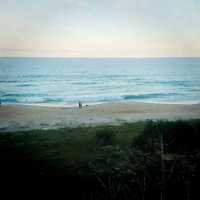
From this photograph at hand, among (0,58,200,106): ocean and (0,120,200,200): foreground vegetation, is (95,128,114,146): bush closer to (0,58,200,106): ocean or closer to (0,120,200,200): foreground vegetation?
(0,120,200,200): foreground vegetation

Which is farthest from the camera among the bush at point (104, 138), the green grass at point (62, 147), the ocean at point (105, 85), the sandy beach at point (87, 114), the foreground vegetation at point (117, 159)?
the ocean at point (105, 85)

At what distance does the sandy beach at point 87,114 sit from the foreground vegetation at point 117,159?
64 cm

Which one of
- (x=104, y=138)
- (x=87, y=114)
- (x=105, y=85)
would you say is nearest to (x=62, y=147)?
(x=104, y=138)

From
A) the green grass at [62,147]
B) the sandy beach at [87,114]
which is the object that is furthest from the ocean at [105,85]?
the green grass at [62,147]

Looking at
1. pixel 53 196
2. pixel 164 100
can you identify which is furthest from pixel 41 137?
pixel 164 100

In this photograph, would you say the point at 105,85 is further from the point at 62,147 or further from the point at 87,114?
the point at 62,147

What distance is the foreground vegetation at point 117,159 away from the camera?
2.58 m

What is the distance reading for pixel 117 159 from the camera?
10.6 ft

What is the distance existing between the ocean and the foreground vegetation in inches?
53.5

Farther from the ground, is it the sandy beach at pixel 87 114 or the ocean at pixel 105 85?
the ocean at pixel 105 85

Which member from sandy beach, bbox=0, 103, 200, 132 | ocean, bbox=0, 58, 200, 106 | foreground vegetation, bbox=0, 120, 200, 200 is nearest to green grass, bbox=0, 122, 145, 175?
foreground vegetation, bbox=0, 120, 200, 200

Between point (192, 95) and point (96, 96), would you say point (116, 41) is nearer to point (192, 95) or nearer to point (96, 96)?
point (192, 95)

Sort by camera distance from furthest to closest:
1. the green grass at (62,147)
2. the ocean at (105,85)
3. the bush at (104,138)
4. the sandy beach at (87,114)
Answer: the ocean at (105,85), the sandy beach at (87,114), the bush at (104,138), the green grass at (62,147)

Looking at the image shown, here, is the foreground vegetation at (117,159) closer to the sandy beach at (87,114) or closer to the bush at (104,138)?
the bush at (104,138)
